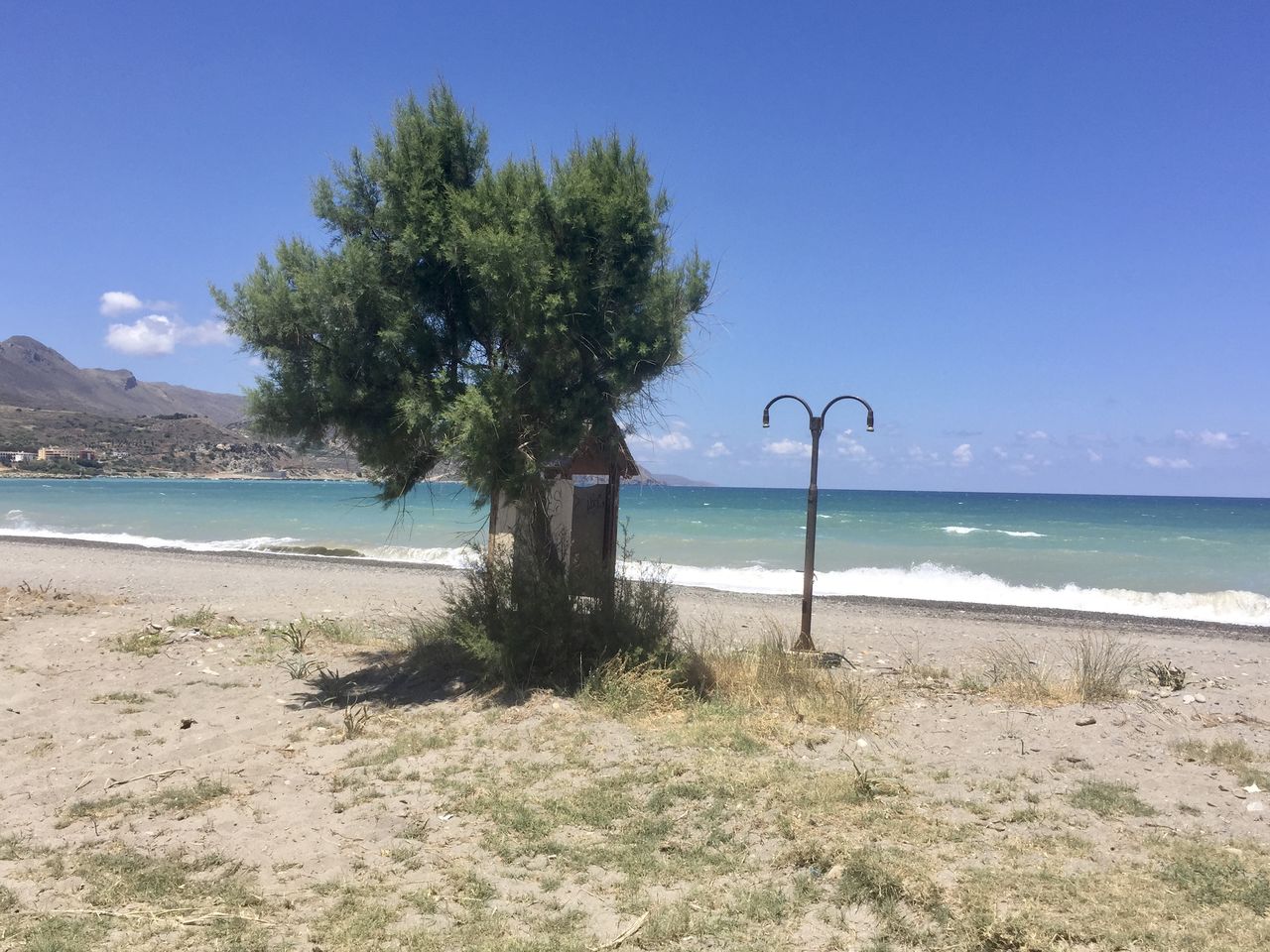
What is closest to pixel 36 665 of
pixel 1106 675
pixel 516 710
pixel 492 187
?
pixel 516 710

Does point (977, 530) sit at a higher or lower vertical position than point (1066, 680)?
lower

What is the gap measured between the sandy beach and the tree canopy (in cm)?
255

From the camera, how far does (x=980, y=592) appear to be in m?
23.2

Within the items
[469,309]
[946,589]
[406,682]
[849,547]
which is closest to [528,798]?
[406,682]

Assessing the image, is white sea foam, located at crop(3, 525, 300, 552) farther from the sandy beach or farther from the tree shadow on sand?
the tree shadow on sand

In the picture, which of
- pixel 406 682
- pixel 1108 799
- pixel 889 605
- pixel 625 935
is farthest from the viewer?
pixel 889 605

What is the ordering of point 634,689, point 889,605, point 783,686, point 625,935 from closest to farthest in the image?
point 625,935, point 634,689, point 783,686, point 889,605

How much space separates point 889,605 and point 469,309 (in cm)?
1392

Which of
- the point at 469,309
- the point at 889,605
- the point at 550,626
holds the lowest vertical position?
the point at 889,605

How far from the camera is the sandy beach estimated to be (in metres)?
4.22

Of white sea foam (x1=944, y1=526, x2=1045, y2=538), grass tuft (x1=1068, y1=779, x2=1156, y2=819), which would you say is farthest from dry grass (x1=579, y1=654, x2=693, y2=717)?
white sea foam (x1=944, y1=526, x2=1045, y2=538)

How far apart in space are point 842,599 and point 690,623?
21.9ft

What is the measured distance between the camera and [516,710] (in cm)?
765

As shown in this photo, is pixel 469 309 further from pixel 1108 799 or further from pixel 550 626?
pixel 1108 799
